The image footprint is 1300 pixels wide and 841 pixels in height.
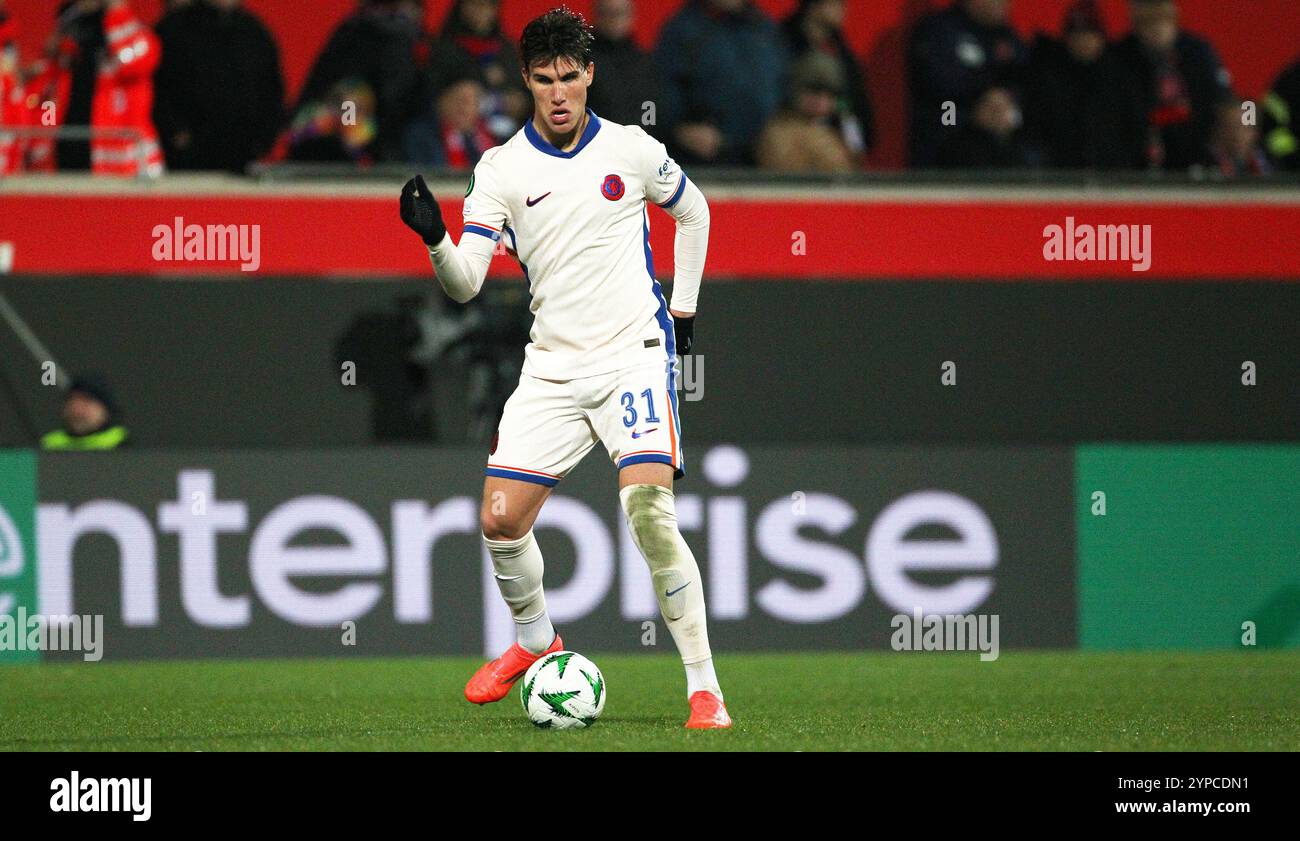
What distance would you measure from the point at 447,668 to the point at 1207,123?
21.9 feet

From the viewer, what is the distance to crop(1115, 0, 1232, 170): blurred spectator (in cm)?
1290

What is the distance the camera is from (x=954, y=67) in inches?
507

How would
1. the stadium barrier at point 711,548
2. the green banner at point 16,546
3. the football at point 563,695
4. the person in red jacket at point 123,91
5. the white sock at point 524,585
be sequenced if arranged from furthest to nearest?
the person in red jacket at point 123,91 → the stadium barrier at point 711,548 → the green banner at point 16,546 → the white sock at point 524,585 → the football at point 563,695

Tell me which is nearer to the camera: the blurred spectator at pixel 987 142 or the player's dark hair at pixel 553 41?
the player's dark hair at pixel 553 41

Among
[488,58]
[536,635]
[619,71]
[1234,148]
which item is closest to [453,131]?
[488,58]

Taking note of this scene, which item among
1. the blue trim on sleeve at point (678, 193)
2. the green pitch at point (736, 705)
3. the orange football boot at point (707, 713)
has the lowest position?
the green pitch at point (736, 705)

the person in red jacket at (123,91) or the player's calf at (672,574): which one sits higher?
the person in red jacket at (123,91)

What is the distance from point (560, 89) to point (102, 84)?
6462 mm

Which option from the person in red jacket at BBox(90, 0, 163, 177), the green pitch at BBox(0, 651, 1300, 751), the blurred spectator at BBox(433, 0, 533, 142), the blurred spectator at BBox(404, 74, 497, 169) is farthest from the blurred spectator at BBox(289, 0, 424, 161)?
the green pitch at BBox(0, 651, 1300, 751)

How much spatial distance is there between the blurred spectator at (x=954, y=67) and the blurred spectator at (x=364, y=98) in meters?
3.35

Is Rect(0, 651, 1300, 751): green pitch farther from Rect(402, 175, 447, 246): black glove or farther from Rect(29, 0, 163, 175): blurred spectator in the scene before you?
Rect(29, 0, 163, 175): blurred spectator

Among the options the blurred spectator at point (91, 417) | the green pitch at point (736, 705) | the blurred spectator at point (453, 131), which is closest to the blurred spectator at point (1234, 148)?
the green pitch at point (736, 705)

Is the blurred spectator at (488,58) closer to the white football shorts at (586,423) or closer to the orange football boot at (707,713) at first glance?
the white football shorts at (586,423)

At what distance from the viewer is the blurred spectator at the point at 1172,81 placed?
12.9 meters
